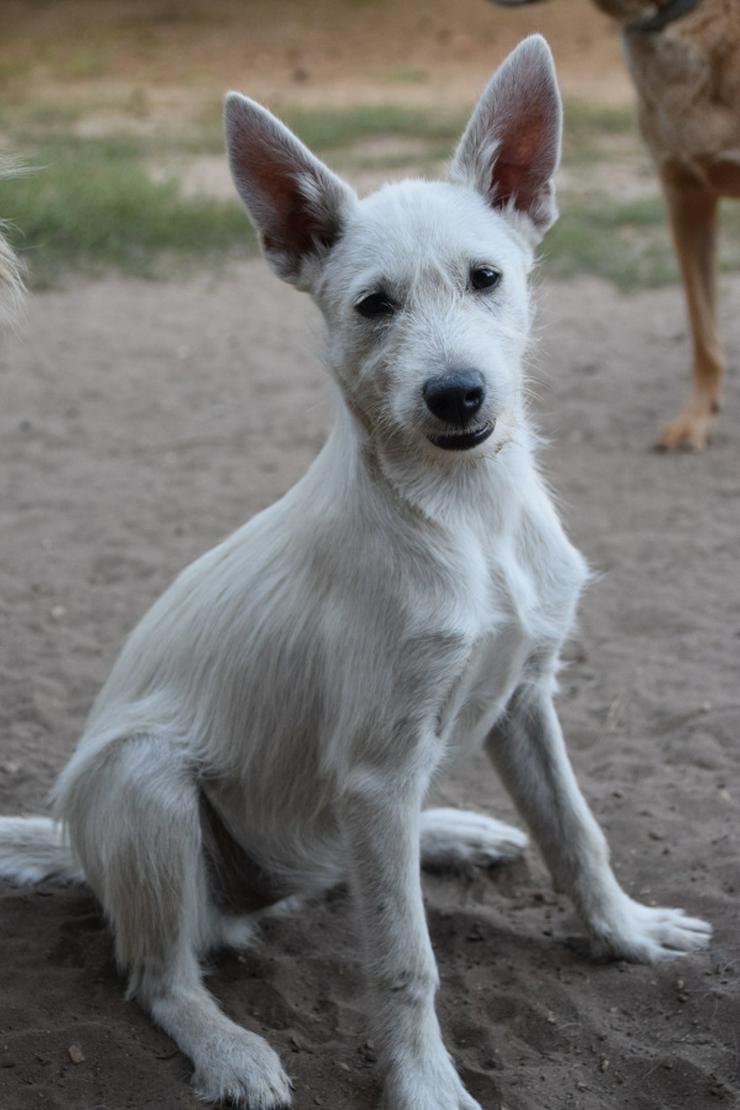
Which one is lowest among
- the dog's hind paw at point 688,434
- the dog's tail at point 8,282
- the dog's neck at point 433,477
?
the dog's hind paw at point 688,434

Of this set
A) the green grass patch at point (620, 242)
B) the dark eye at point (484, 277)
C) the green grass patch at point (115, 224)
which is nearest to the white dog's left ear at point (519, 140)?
the dark eye at point (484, 277)

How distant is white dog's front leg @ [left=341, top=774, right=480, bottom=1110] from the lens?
2.89m


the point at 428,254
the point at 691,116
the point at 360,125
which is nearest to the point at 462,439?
the point at 428,254

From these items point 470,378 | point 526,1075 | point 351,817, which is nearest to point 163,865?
point 351,817

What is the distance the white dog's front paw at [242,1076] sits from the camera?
9.64ft

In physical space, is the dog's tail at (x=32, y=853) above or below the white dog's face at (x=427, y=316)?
below

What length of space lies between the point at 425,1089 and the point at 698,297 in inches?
194

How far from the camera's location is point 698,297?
684 centimetres

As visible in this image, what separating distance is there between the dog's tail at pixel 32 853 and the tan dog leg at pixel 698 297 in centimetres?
413

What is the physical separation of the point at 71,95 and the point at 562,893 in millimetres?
14050

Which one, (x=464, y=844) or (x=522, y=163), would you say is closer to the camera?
(x=522, y=163)

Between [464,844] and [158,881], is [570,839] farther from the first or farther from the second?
[158,881]

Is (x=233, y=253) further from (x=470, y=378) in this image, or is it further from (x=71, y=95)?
(x=470, y=378)

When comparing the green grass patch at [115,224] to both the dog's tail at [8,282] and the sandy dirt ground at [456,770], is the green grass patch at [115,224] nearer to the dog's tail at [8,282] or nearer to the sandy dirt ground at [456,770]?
the sandy dirt ground at [456,770]
